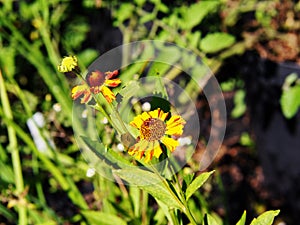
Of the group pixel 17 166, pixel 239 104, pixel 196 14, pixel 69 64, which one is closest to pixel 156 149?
pixel 69 64

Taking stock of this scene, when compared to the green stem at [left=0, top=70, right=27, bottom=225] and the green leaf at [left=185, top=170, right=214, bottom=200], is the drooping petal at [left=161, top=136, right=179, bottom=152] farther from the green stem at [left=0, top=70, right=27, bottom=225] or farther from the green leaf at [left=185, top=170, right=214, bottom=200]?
the green stem at [left=0, top=70, right=27, bottom=225]

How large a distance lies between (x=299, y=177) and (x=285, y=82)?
27 centimetres

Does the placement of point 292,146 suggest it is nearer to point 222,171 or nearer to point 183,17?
point 222,171

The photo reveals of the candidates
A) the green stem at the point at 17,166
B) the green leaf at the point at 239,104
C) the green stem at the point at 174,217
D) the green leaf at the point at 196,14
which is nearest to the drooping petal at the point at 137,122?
the green stem at the point at 174,217

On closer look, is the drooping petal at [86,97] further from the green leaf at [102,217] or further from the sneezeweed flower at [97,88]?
the green leaf at [102,217]

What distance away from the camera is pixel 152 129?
455 mm

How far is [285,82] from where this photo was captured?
1020 mm

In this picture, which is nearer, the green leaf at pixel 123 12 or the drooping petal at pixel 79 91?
A: the drooping petal at pixel 79 91

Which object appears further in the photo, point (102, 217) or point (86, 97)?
point (102, 217)

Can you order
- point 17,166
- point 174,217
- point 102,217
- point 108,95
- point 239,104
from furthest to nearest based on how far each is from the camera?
1. point 239,104
2. point 17,166
3. point 102,217
4. point 174,217
5. point 108,95

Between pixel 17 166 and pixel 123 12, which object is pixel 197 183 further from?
pixel 123 12

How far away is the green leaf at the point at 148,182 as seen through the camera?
1.53 feet

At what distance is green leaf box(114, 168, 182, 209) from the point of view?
466 millimetres

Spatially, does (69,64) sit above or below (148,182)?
above
